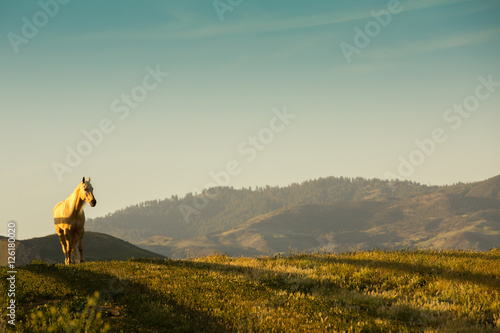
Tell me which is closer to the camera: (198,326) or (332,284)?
(198,326)

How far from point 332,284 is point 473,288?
3930 mm

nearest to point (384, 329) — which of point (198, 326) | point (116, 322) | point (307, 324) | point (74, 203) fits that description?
point (307, 324)

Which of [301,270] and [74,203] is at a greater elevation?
[74,203]

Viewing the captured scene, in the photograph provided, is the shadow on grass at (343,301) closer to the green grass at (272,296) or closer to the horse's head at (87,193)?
the green grass at (272,296)

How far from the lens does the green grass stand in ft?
33.3

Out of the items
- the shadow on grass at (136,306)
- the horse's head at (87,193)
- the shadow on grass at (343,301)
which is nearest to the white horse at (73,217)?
the horse's head at (87,193)

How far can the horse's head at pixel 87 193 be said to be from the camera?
20.9 meters

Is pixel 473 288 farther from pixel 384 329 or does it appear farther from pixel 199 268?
pixel 199 268

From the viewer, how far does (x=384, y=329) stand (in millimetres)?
9992

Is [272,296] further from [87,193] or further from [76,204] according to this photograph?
[76,204]

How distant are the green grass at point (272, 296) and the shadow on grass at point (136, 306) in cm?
3

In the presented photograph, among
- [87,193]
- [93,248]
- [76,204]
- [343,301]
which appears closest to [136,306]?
[343,301]

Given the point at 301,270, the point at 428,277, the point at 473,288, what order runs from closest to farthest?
the point at 473,288
the point at 428,277
the point at 301,270

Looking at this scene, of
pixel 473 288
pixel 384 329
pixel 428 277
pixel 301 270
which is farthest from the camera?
pixel 301 270
